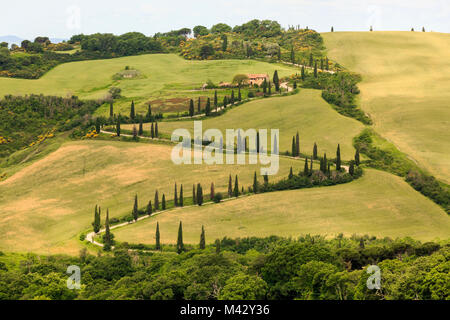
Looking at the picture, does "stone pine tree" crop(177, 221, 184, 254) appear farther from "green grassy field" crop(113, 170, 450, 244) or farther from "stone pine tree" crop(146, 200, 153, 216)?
"stone pine tree" crop(146, 200, 153, 216)

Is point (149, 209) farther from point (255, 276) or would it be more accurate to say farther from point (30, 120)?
point (30, 120)

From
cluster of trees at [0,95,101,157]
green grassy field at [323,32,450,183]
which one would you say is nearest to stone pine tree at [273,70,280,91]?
green grassy field at [323,32,450,183]

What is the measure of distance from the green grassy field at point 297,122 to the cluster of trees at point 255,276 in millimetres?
59867

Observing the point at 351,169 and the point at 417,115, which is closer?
the point at 351,169

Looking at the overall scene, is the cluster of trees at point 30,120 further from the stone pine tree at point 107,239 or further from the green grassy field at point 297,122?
the stone pine tree at point 107,239

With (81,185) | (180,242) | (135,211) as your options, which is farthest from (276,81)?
(180,242)

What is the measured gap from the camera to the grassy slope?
387 ft

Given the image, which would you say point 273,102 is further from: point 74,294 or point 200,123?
point 74,294

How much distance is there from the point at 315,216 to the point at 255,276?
41739 mm

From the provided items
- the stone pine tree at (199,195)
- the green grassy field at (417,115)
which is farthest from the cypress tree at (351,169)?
the stone pine tree at (199,195)

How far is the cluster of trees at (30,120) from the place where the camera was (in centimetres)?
18188

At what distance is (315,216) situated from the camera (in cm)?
11431

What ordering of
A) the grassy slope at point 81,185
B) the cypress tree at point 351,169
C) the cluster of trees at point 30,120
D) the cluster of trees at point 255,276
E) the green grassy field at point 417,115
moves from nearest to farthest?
the cluster of trees at point 255,276
the grassy slope at point 81,185
the cypress tree at point 351,169
the green grassy field at point 417,115
the cluster of trees at point 30,120
